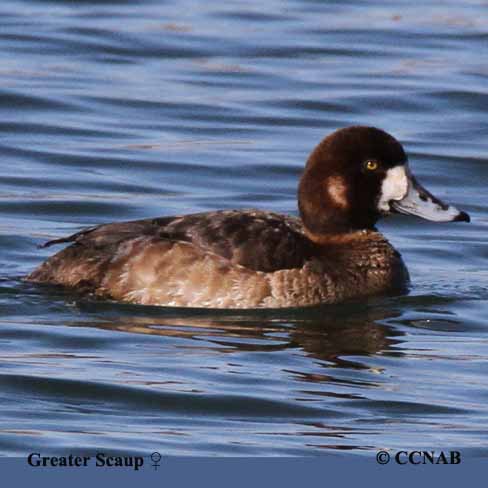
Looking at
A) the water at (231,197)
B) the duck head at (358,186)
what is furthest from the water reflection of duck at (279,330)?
the duck head at (358,186)

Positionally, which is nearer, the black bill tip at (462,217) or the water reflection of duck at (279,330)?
the water reflection of duck at (279,330)

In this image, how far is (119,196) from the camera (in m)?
13.0

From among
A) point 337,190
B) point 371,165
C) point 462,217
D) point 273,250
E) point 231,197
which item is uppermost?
point 371,165

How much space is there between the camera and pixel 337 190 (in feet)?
34.0

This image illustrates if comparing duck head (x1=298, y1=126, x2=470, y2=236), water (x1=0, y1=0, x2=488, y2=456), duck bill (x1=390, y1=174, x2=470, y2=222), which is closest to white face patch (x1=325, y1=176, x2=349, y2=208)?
duck head (x1=298, y1=126, x2=470, y2=236)

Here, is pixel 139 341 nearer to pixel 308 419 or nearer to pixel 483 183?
pixel 308 419

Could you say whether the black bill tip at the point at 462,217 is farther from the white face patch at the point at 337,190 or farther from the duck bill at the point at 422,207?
the white face patch at the point at 337,190

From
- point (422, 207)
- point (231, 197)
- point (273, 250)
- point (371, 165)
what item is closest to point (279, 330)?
point (273, 250)

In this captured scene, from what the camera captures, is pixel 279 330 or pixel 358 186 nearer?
pixel 279 330

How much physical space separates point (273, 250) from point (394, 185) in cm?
99

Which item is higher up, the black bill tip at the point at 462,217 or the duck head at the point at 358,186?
the duck head at the point at 358,186

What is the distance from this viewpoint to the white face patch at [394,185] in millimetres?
10438

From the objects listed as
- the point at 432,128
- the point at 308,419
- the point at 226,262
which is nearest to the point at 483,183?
the point at 432,128

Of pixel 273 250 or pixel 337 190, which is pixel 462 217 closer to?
pixel 337 190
